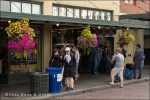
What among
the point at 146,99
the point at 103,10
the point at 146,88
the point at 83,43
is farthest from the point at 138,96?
the point at 103,10

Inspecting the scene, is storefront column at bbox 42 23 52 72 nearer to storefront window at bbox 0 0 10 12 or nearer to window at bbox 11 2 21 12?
window at bbox 11 2 21 12

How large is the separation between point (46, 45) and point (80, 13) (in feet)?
10.9

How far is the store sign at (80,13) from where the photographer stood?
1755 cm

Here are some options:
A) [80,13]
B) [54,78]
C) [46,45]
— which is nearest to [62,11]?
[80,13]

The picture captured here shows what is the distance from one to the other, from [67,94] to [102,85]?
270 centimetres

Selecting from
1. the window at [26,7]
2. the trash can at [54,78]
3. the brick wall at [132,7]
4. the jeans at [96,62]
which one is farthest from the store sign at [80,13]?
the trash can at [54,78]

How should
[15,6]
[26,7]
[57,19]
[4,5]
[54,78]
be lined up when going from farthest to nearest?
[26,7] < [15,6] < [4,5] < [57,19] < [54,78]

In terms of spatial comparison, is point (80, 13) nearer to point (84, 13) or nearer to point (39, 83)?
point (84, 13)

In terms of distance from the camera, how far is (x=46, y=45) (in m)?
16.8

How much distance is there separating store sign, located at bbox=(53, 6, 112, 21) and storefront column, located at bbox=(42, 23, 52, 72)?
1013 millimetres

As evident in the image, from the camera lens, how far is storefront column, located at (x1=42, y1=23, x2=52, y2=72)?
16.6 meters

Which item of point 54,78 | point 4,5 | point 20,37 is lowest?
point 54,78

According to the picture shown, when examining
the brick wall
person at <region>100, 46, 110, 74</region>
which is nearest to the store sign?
the brick wall

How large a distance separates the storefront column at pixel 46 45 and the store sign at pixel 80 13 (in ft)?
3.32
